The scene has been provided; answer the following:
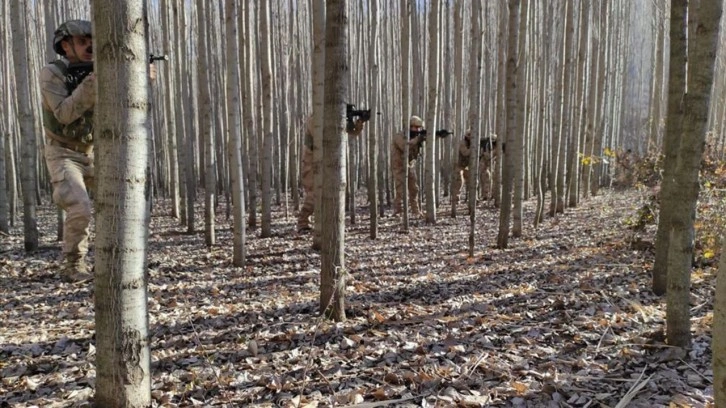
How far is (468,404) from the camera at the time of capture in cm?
222

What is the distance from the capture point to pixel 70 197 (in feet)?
13.7

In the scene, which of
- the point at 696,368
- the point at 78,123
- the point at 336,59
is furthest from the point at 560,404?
the point at 78,123

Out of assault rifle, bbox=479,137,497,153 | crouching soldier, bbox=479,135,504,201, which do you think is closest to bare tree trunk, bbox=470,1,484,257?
assault rifle, bbox=479,137,497,153

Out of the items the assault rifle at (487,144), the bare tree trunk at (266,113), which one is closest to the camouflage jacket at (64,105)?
the bare tree trunk at (266,113)

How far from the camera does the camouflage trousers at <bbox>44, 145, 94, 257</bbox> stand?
165 inches

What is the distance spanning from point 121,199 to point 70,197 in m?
2.87

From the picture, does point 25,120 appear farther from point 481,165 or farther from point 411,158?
point 481,165

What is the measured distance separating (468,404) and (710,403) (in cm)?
111

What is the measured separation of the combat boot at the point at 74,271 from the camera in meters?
4.28

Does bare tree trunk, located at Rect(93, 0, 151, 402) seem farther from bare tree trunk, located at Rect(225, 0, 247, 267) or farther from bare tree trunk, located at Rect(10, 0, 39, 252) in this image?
bare tree trunk, located at Rect(10, 0, 39, 252)

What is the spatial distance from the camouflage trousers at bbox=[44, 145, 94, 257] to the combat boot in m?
0.05

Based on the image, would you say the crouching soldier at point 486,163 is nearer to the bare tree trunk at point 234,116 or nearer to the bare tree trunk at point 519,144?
the bare tree trunk at point 519,144

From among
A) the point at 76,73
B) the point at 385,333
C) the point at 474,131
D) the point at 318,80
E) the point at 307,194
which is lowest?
the point at 385,333

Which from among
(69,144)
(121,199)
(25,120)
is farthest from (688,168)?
(25,120)
